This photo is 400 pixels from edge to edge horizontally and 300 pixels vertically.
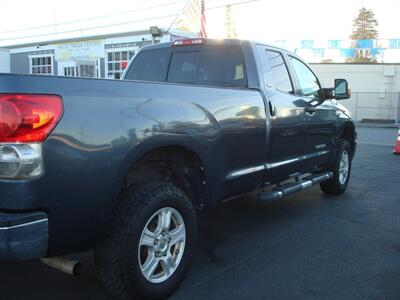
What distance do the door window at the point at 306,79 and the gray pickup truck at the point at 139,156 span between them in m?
0.65

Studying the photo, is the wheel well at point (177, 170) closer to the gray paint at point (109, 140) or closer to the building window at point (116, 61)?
the gray paint at point (109, 140)

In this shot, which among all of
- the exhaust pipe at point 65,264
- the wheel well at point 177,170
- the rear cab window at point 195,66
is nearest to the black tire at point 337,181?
the rear cab window at point 195,66

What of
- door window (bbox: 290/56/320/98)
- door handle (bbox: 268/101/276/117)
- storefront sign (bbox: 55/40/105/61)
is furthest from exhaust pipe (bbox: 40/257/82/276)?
storefront sign (bbox: 55/40/105/61)

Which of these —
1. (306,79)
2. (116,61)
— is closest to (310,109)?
(306,79)

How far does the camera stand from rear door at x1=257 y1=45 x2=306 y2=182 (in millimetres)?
4996

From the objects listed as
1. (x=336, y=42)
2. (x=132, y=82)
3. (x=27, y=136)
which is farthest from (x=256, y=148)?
(x=336, y=42)

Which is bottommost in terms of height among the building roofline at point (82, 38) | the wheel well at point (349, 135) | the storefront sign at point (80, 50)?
the wheel well at point (349, 135)

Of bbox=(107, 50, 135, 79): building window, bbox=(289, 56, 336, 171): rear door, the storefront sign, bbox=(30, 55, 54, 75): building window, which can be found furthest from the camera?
bbox=(30, 55, 54, 75): building window

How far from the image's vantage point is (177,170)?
13.1 ft

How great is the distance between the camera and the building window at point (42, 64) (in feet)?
87.8

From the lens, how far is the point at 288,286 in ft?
12.4

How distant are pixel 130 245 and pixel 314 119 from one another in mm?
3547

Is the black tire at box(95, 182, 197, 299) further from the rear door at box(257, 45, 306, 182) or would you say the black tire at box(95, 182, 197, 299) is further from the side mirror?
the side mirror

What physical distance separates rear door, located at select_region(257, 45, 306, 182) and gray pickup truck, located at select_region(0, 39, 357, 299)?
0.9 inches
